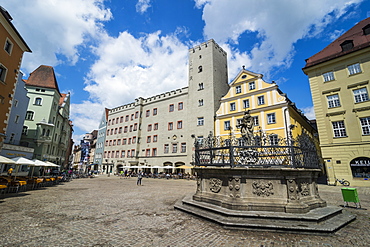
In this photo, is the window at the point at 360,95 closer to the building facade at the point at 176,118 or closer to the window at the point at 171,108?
the building facade at the point at 176,118

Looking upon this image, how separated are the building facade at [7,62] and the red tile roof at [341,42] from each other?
30.8 meters

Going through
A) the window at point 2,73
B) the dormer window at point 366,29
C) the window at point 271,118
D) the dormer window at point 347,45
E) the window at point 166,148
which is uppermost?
the dormer window at point 366,29

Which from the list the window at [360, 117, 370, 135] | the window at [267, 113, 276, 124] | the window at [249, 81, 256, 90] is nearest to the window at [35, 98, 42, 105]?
the window at [249, 81, 256, 90]

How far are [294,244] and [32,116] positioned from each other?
39.6 metres

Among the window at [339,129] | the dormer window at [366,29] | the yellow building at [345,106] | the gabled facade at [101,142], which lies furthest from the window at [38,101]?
the dormer window at [366,29]

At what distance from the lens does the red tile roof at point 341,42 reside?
65.2 ft

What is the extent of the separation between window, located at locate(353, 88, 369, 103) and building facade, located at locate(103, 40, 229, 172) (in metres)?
17.3

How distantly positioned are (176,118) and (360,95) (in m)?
26.3

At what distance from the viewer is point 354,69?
19750 mm

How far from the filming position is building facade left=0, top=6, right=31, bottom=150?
1470 cm

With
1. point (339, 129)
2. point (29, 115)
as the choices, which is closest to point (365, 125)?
point (339, 129)

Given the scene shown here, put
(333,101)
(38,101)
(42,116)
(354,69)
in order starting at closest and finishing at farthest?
1. (354,69)
2. (333,101)
3. (42,116)
4. (38,101)

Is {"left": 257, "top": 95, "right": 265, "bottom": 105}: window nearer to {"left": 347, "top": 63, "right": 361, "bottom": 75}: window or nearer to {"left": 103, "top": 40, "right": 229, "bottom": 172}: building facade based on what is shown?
{"left": 103, "top": 40, "right": 229, "bottom": 172}: building facade

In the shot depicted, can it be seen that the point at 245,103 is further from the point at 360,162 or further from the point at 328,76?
the point at 360,162
